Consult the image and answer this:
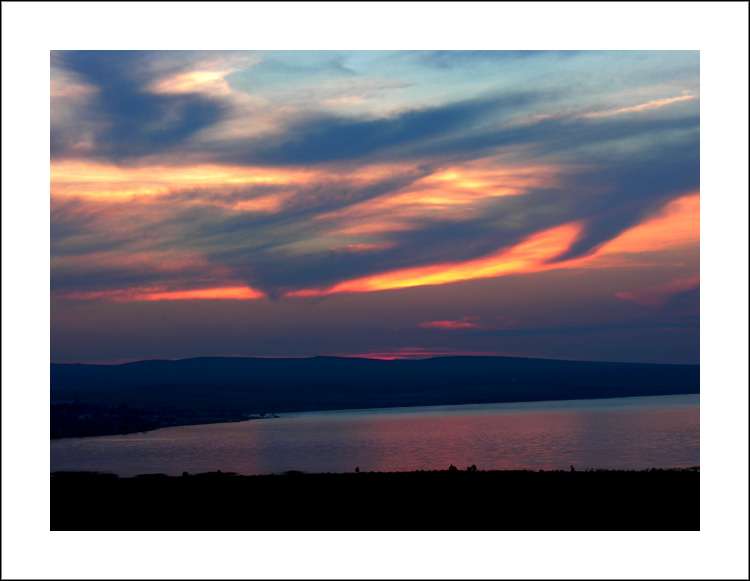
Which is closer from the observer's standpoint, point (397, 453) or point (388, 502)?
point (388, 502)

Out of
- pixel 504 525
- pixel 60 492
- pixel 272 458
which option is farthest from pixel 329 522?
pixel 272 458

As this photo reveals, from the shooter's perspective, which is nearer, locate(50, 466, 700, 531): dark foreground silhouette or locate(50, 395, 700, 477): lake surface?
locate(50, 466, 700, 531): dark foreground silhouette

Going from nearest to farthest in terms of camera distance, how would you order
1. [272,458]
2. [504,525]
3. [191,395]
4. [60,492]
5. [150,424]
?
1. [504,525]
2. [60,492]
3. [272,458]
4. [150,424]
5. [191,395]

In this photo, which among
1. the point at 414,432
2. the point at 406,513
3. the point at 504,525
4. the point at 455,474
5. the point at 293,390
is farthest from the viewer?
the point at 293,390

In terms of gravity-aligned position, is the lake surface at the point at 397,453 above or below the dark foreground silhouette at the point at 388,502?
below

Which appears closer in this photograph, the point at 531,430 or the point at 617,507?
the point at 617,507

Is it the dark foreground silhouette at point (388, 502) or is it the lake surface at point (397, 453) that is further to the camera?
the lake surface at point (397, 453)

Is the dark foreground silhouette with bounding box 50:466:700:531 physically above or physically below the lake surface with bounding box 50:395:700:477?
above

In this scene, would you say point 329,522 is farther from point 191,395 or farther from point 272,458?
point 191,395
